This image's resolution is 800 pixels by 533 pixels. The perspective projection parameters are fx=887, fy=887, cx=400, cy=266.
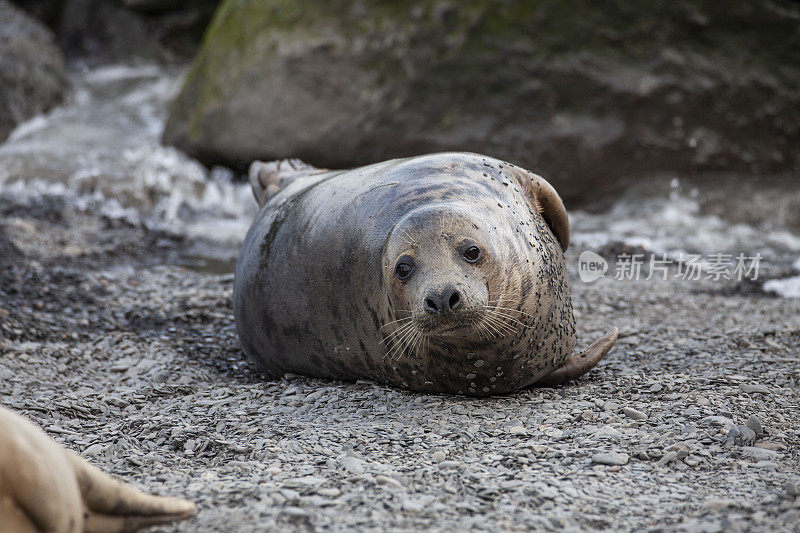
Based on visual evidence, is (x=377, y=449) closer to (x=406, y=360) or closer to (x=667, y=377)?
(x=406, y=360)

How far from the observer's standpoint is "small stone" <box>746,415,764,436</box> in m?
3.20

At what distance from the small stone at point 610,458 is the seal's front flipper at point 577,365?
34.9 inches

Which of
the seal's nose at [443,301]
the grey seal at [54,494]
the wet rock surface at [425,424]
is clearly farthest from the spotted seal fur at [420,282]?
the grey seal at [54,494]

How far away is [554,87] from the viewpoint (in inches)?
335

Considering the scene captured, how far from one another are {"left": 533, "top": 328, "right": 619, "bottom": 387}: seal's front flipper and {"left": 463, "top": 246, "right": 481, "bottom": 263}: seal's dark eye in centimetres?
84

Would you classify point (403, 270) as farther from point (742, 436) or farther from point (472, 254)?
point (742, 436)

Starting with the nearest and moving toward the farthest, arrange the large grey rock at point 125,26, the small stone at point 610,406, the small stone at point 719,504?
the small stone at point 719,504 → the small stone at point 610,406 → the large grey rock at point 125,26

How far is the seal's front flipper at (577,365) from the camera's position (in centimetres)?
392

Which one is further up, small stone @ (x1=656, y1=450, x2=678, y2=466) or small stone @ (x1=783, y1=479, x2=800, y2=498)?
small stone @ (x1=783, y1=479, x2=800, y2=498)

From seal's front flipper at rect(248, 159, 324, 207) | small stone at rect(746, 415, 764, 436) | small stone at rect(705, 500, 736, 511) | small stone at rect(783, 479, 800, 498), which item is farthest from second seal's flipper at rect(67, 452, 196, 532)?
seal's front flipper at rect(248, 159, 324, 207)

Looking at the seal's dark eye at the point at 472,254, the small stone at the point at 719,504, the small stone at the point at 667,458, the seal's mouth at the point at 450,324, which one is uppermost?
the seal's dark eye at the point at 472,254

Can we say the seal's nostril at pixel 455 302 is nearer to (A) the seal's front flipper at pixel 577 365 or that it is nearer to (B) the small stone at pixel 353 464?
(B) the small stone at pixel 353 464

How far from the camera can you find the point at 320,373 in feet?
13.4

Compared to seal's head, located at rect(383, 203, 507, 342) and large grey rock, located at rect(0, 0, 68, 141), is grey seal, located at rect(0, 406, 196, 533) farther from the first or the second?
large grey rock, located at rect(0, 0, 68, 141)
